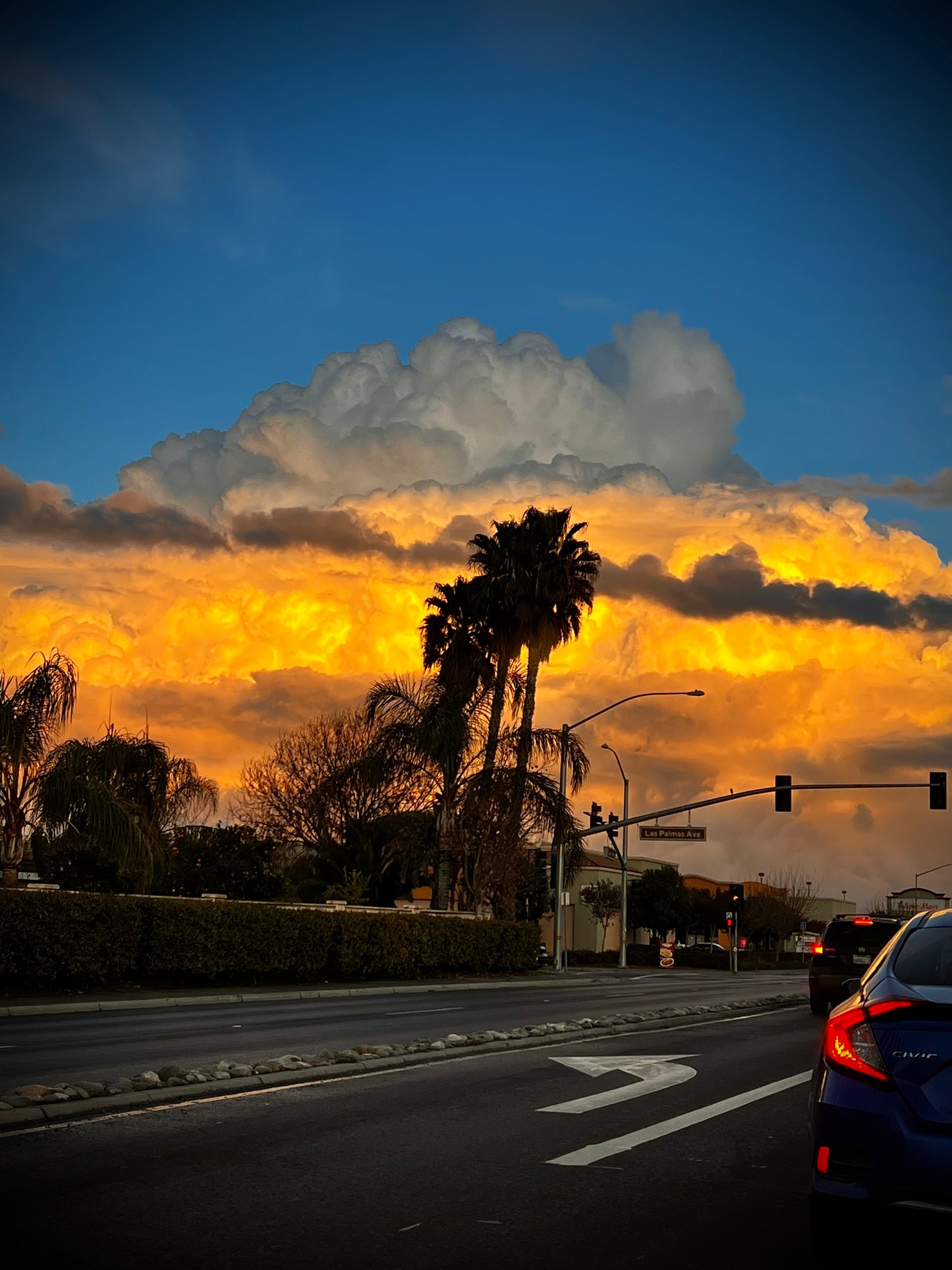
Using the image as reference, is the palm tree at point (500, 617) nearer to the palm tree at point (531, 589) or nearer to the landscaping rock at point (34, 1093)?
the palm tree at point (531, 589)

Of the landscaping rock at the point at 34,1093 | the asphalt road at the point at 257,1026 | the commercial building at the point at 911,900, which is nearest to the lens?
the landscaping rock at the point at 34,1093

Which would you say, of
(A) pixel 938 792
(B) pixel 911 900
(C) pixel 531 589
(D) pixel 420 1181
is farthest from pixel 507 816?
(B) pixel 911 900

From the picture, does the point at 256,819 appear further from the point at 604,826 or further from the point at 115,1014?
the point at 115,1014

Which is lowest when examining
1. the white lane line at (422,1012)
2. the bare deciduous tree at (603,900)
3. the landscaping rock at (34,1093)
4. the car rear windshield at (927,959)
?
the white lane line at (422,1012)

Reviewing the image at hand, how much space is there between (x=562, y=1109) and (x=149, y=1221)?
14.8 feet

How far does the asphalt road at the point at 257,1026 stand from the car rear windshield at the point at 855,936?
363 cm

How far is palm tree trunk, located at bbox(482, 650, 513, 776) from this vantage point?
40750 mm

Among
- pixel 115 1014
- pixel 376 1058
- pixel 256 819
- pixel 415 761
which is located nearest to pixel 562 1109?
pixel 376 1058

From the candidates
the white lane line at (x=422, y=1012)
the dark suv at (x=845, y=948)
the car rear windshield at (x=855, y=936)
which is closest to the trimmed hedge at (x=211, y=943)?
the white lane line at (x=422, y=1012)

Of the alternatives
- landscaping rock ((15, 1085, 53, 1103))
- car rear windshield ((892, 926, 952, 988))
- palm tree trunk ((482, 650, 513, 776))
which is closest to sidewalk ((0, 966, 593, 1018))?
palm tree trunk ((482, 650, 513, 776))

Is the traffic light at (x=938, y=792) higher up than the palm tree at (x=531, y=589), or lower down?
lower down

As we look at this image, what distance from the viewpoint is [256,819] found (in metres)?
57.9

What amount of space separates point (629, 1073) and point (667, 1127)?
3.30m

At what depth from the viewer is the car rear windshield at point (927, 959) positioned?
5910 millimetres
